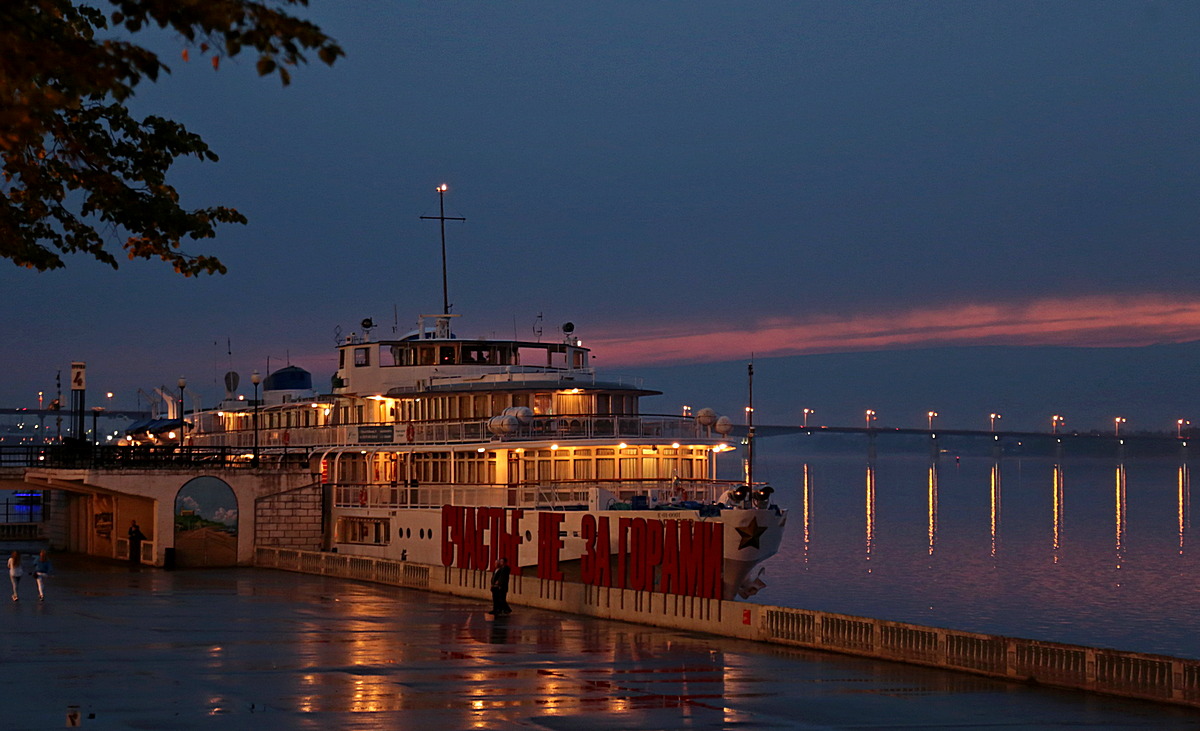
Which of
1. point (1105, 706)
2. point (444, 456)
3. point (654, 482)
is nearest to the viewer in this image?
point (1105, 706)

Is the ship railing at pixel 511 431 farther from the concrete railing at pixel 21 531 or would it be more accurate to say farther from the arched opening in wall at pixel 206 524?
the concrete railing at pixel 21 531

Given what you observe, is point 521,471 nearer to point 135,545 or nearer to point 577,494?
point 577,494

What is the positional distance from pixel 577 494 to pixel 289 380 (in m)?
39.2

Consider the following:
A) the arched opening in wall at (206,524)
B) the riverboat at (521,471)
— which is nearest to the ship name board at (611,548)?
the riverboat at (521,471)

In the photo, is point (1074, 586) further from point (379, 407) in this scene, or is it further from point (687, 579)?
point (687, 579)

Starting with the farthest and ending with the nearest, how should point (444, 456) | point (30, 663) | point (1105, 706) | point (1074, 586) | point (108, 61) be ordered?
point (1074, 586), point (444, 456), point (30, 663), point (1105, 706), point (108, 61)

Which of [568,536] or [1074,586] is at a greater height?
[568,536]

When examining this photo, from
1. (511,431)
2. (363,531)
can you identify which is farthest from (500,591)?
(363,531)

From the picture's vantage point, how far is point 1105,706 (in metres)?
20.5

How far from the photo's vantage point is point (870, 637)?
2567cm

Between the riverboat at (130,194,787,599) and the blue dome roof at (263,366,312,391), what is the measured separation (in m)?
17.8

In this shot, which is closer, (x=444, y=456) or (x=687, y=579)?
(x=687, y=579)

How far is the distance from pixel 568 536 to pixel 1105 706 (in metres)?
22.2

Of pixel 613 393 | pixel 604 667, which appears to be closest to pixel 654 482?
pixel 613 393
